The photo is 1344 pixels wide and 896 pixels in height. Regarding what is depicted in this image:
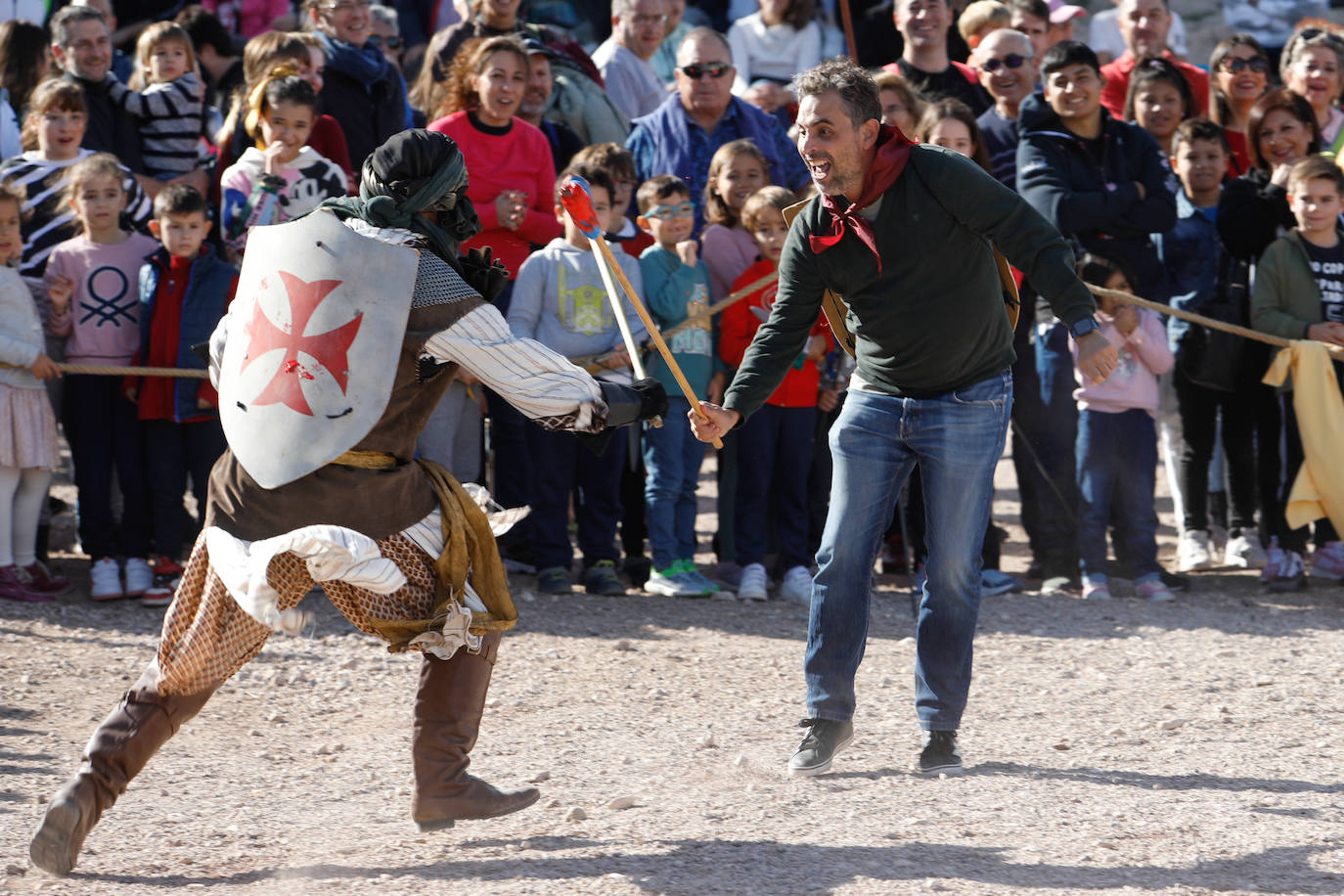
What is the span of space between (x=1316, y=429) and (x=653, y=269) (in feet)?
10.1

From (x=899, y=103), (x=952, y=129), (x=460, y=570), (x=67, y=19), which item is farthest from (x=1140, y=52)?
(x=460, y=570)

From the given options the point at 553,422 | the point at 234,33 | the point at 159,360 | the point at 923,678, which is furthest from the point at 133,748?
the point at 234,33

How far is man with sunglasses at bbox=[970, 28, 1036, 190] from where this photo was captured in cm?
807

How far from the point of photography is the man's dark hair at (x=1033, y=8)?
9352 mm

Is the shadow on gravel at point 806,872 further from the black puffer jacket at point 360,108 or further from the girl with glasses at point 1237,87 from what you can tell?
the girl with glasses at point 1237,87

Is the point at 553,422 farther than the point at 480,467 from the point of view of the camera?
No

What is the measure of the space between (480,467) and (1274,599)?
141 inches

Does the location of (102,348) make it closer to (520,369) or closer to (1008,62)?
(520,369)

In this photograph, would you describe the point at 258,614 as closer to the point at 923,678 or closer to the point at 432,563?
the point at 432,563

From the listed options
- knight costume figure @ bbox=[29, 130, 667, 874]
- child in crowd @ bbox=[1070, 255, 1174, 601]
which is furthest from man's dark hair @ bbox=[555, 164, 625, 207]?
knight costume figure @ bbox=[29, 130, 667, 874]

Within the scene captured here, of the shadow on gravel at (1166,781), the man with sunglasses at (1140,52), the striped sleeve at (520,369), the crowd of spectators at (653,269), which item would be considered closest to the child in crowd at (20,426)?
the crowd of spectators at (653,269)

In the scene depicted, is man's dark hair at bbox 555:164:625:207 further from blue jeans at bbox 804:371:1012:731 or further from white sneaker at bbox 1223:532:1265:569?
white sneaker at bbox 1223:532:1265:569

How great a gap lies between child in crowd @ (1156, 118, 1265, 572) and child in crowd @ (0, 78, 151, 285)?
4.90 m

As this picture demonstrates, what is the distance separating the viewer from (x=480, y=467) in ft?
24.5
